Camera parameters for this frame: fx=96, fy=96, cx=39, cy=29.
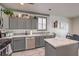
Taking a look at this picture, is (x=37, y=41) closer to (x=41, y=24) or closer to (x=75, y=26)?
(x=41, y=24)

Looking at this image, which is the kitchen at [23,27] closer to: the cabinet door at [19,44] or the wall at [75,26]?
the cabinet door at [19,44]

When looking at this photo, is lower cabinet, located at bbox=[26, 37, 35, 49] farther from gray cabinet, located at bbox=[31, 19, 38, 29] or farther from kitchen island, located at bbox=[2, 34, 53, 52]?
gray cabinet, located at bbox=[31, 19, 38, 29]

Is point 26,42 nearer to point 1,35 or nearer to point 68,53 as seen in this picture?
point 1,35

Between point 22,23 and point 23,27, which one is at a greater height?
point 22,23

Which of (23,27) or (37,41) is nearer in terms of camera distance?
(37,41)

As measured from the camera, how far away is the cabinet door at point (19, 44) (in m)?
3.68

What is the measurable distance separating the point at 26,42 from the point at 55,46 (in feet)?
7.12

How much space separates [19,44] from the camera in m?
3.80

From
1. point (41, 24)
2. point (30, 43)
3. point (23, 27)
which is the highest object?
point (41, 24)

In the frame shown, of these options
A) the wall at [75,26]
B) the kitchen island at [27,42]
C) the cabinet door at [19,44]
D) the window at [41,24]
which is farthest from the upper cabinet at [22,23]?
the wall at [75,26]

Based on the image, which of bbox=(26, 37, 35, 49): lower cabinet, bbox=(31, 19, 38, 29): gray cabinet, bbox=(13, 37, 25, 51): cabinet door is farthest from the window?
bbox=(13, 37, 25, 51): cabinet door

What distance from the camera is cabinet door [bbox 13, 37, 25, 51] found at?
3677mm

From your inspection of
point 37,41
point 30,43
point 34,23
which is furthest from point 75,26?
point 34,23

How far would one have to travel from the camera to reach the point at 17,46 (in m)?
3.74
